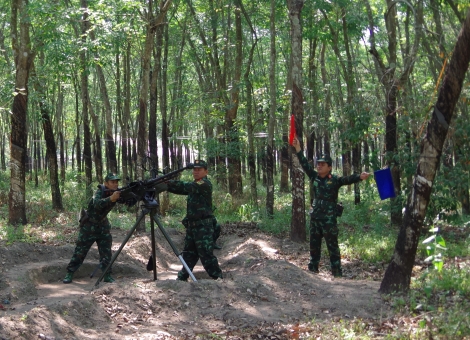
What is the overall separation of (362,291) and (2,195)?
15003 millimetres

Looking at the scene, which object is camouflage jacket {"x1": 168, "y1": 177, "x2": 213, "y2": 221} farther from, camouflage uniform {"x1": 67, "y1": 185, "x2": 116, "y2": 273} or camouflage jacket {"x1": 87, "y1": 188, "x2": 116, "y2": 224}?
camouflage uniform {"x1": 67, "y1": 185, "x2": 116, "y2": 273}

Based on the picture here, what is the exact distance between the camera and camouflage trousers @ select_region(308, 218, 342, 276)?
8320mm

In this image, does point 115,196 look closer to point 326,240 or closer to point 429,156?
point 326,240

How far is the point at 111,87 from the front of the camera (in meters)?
32.3

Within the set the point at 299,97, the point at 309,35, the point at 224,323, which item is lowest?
the point at 224,323

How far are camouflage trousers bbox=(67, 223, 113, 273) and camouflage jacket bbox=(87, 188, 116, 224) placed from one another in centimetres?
14

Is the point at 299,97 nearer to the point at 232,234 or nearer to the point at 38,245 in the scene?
the point at 232,234

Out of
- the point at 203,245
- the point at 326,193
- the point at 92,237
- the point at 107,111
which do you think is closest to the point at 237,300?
the point at 203,245

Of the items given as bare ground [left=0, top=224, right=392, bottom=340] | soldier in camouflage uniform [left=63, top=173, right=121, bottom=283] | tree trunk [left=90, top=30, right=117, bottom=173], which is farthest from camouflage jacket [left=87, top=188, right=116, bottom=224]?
tree trunk [left=90, top=30, right=117, bottom=173]

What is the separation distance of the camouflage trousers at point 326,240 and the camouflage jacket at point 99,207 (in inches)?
124

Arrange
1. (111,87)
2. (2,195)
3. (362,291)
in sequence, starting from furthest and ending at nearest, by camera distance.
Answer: (111,87)
(2,195)
(362,291)

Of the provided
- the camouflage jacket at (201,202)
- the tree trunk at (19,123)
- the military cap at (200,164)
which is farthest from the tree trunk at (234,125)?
the military cap at (200,164)

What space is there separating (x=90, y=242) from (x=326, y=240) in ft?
12.3

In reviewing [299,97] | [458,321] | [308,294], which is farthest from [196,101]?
[458,321]
